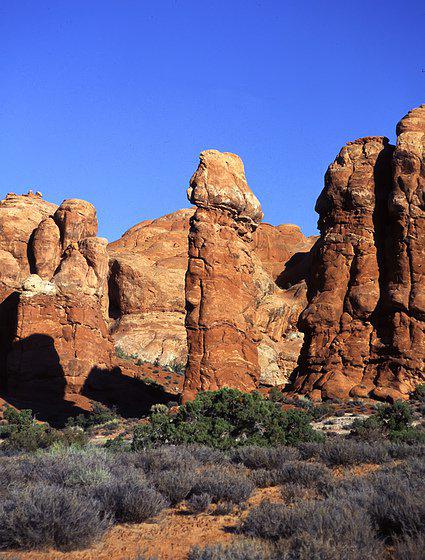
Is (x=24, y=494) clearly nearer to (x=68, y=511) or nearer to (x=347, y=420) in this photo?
(x=68, y=511)

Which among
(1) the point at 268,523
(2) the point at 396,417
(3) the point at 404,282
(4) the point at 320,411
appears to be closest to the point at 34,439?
(4) the point at 320,411

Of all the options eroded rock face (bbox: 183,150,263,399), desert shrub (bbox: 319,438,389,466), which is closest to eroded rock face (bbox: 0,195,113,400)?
eroded rock face (bbox: 183,150,263,399)

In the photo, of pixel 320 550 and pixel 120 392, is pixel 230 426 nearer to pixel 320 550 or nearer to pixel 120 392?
pixel 320 550

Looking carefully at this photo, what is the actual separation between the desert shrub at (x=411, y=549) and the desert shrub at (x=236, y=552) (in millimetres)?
1170

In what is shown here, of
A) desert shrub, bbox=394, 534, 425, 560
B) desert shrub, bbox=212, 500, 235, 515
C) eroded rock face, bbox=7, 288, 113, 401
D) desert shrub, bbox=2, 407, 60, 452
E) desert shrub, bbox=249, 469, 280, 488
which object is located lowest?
desert shrub, bbox=2, 407, 60, 452

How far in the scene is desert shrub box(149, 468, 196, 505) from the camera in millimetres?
8492

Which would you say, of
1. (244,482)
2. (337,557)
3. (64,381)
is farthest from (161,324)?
(337,557)

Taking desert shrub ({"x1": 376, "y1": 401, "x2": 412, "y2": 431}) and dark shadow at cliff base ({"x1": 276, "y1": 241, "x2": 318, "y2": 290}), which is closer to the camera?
desert shrub ({"x1": 376, "y1": 401, "x2": 412, "y2": 431})

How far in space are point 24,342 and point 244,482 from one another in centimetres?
2524

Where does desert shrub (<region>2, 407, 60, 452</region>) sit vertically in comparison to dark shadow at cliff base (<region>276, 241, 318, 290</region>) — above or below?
below

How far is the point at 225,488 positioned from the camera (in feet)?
28.2

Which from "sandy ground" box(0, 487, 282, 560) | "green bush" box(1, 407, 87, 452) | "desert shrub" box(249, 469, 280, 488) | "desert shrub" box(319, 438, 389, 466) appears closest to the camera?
"sandy ground" box(0, 487, 282, 560)

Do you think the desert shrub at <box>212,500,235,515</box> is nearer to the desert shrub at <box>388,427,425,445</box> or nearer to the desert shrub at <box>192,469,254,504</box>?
the desert shrub at <box>192,469,254,504</box>

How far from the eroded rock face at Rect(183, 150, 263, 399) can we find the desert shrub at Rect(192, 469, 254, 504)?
12880 millimetres
